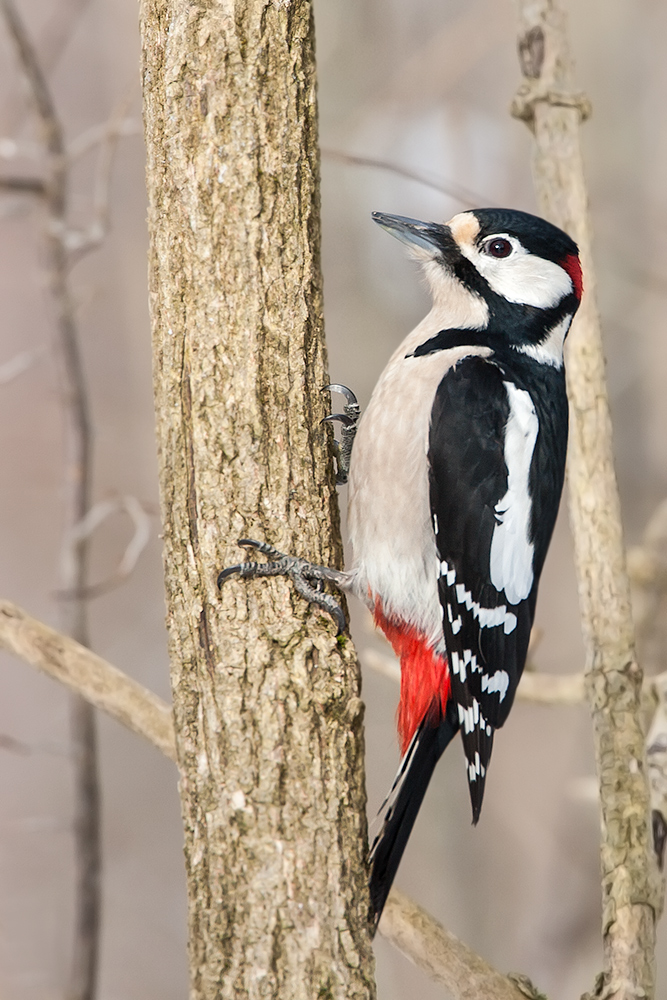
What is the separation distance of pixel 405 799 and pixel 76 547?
3.68 feet

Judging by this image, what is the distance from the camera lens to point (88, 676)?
1.79 metres

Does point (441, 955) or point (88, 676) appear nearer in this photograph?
point (441, 955)

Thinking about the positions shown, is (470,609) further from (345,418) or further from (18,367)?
(18,367)

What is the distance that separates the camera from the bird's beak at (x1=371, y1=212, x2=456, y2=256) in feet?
7.14

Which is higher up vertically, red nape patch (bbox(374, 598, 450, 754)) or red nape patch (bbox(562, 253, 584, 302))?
Answer: red nape patch (bbox(562, 253, 584, 302))

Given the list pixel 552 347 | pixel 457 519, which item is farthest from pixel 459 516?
pixel 552 347

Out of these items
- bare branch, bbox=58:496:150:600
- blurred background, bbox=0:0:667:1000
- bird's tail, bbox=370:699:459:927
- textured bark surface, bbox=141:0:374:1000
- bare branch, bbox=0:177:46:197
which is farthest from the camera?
blurred background, bbox=0:0:667:1000

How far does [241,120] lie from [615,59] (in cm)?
298

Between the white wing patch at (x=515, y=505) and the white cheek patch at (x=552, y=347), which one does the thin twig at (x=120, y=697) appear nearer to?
the white wing patch at (x=515, y=505)

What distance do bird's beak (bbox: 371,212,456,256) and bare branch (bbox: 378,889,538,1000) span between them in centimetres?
135

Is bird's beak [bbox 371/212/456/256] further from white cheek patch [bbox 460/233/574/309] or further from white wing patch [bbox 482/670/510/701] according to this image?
white wing patch [bbox 482/670/510/701]

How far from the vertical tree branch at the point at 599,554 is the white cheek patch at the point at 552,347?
0.9 inches

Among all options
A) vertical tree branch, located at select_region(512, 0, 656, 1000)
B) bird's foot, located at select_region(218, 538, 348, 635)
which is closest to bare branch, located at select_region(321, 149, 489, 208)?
vertical tree branch, located at select_region(512, 0, 656, 1000)

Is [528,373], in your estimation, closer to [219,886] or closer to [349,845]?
[349,845]
